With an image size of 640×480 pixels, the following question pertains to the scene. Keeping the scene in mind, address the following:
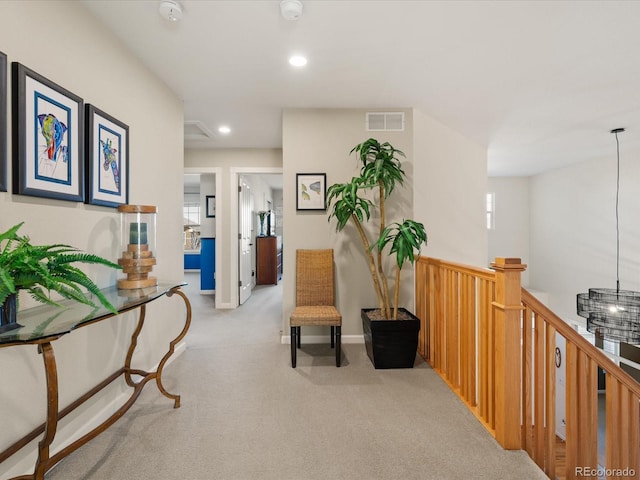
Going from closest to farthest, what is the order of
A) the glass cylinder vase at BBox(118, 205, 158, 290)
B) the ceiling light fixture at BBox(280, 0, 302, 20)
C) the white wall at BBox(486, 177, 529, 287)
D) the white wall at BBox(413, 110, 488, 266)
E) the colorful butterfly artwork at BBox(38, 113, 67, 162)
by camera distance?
the colorful butterfly artwork at BBox(38, 113, 67, 162), the ceiling light fixture at BBox(280, 0, 302, 20), the glass cylinder vase at BBox(118, 205, 158, 290), the white wall at BBox(413, 110, 488, 266), the white wall at BBox(486, 177, 529, 287)

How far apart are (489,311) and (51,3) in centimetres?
281

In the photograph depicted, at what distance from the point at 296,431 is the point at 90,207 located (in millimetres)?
1764

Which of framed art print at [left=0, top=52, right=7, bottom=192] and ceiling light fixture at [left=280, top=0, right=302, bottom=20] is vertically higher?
ceiling light fixture at [left=280, top=0, right=302, bottom=20]

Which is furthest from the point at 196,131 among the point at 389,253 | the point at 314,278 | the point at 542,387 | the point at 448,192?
the point at 542,387

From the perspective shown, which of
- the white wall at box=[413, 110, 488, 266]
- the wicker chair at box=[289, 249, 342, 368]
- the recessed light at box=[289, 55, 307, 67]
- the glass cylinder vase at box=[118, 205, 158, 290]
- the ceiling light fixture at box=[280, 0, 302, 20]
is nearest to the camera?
the ceiling light fixture at box=[280, 0, 302, 20]

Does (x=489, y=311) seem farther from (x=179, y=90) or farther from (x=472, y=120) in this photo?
(x=179, y=90)

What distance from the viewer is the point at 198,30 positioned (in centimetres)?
210

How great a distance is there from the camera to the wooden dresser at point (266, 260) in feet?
23.0

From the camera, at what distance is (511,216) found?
253 inches

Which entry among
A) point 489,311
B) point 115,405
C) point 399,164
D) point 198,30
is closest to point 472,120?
point 399,164

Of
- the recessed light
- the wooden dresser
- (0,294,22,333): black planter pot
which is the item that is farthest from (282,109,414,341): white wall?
the wooden dresser

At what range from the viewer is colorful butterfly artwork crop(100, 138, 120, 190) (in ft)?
6.69

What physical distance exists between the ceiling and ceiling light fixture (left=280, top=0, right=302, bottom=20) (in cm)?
7

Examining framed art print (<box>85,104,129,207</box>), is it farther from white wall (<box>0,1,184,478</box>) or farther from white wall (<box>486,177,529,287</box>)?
white wall (<box>486,177,529,287</box>)
